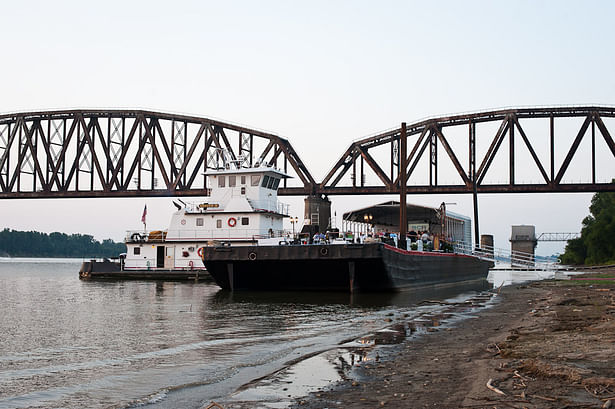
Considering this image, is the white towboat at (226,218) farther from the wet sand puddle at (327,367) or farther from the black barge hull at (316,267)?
the wet sand puddle at (327,367)

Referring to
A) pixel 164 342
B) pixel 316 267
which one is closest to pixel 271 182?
pixel 316 267

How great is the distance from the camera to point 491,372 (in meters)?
8.70

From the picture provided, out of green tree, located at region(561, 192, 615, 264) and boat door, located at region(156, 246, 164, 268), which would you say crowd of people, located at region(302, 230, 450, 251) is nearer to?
boat door, located at region(156, 246, 164, 268)

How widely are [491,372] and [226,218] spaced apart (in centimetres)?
3347

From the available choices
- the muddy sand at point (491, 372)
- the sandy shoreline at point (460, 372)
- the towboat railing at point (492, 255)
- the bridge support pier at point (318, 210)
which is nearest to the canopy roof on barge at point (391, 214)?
the towboat railing at point (492, 255)

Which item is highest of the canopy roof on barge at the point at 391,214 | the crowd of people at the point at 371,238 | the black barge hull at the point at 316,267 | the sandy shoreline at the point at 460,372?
the canopy roof on barge at the point at 391,214

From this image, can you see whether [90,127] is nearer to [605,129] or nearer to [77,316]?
[605,129]

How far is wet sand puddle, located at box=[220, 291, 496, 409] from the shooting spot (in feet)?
28.1

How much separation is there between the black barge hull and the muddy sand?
46.6 ft

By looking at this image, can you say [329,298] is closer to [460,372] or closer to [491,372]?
[460,372]

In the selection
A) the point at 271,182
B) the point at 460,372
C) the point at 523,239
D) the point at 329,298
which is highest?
the point at 271,182

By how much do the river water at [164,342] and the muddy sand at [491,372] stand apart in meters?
1.54

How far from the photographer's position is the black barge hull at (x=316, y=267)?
28.4m

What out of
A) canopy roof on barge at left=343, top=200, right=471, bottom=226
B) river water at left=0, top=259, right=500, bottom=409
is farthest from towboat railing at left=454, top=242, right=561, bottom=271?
river water at left=0, top=259, right=500, bottom=409
